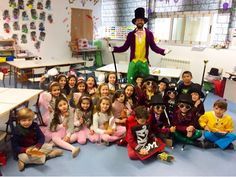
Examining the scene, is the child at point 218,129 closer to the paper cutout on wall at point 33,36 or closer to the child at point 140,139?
the child at point 140,139

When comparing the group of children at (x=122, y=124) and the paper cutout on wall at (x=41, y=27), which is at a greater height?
the paper cutout on wall at (x=41, y=27)

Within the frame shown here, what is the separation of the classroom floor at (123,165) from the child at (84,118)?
0.56 feet

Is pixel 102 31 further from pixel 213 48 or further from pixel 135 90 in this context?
pixel 135 90

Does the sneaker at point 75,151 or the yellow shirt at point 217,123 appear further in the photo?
the yellow shirt at point 217,123

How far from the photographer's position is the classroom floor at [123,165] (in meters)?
2.02

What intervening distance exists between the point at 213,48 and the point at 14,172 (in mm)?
4309

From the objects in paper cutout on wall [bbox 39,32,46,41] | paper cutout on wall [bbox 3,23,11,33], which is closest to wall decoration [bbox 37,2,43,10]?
paper cutout on wall [bbox 39,32,46,41]

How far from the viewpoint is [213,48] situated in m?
4.70

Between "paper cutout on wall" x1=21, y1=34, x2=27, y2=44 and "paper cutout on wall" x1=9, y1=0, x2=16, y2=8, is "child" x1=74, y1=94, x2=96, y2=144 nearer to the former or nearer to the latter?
"paper cutout on wall" x1=21, y1=34, x2=27, y2=44

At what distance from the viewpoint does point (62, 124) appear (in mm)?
2543

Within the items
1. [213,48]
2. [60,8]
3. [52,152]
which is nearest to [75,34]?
[60,8]

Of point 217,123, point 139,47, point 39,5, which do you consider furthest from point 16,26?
point 217,123

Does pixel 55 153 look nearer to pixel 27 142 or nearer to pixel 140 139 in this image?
pixel 27 142

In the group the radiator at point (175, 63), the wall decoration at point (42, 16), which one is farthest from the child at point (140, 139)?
the wall decoration at point (42, 16)
